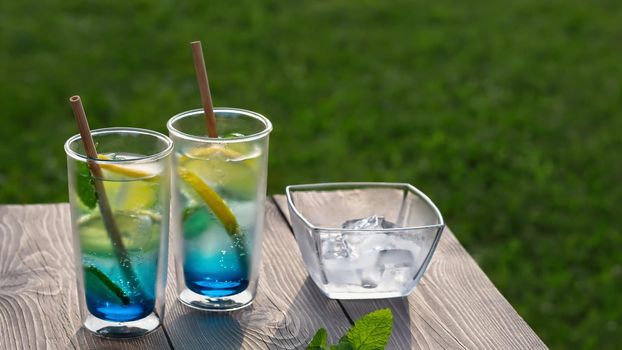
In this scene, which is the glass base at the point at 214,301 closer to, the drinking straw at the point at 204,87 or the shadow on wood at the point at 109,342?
the shadow on wood at the point at 109,342

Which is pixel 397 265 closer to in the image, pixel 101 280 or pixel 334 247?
pixel 334 247

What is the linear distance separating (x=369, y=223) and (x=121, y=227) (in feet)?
1.39

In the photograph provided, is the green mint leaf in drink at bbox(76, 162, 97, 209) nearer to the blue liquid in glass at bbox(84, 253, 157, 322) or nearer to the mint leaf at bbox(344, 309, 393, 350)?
the blue liquid in glass at bbox(84, 253, 157, 322)

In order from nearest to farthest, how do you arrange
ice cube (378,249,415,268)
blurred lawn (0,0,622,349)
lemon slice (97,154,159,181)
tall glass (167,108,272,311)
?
lemon slice (97,154,159,181), tall glass (167,108,272,311), ice cube (378,249,415,268), blurred lawn (0,0,622,349)

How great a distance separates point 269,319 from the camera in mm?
1397

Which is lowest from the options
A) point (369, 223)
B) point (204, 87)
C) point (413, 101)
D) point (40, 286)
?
point (413, 101)

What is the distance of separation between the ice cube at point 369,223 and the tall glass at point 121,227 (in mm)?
328

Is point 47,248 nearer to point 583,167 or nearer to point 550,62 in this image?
point 583,167

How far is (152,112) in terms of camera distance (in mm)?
3629

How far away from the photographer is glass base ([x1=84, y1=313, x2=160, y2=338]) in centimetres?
132

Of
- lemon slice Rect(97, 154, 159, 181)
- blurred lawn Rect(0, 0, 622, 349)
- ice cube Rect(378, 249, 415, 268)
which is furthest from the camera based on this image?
blurred lawn Rect(0, 0, 622, 349)

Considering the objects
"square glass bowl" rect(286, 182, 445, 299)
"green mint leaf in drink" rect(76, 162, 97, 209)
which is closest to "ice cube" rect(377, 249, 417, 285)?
"square glass bowl" rect(286, 182, 445, 299)

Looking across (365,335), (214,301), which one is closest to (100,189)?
(214,301)

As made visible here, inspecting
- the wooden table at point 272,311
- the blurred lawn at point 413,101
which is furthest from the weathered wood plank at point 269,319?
the blurred lawn at point 413,101
